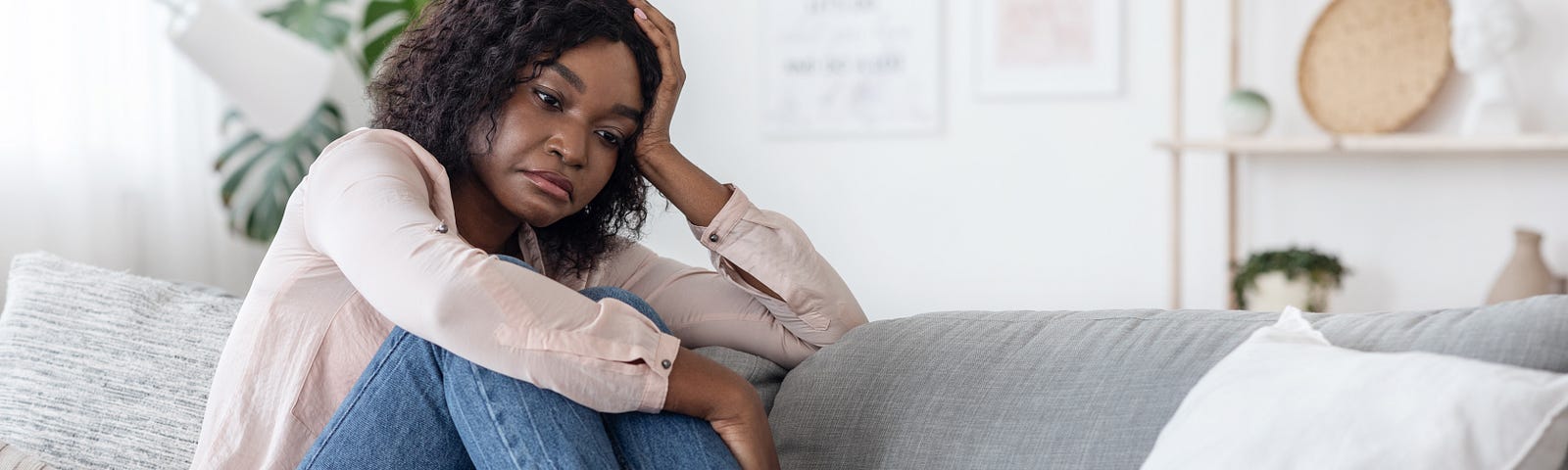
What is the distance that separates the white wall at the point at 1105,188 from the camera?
122 inches

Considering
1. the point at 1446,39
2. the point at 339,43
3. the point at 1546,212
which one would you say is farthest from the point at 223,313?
the point at 1546,212

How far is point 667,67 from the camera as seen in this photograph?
149cm

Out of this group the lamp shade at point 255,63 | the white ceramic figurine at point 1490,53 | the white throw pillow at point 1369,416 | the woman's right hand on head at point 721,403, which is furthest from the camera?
the white ceramic figurine at point 1490,53

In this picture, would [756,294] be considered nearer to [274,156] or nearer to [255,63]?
[255,63]

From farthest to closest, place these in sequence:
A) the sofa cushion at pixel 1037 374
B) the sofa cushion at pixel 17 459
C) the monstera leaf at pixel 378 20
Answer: the monstera leaf at pixel 378 20, the sofa cushion at pixel 17 459, the sofa cushion at pixel 1037 374

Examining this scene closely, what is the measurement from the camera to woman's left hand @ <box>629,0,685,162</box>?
1478mm

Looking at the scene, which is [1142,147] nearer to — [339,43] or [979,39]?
[979,39]

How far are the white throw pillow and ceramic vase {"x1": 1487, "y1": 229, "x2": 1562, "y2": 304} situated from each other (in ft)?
6.98

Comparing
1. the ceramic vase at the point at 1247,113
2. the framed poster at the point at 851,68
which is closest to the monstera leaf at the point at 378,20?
the framed poster at the point at 851,68

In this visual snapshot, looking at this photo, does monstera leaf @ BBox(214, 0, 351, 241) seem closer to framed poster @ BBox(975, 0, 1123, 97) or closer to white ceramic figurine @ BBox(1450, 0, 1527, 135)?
framed poster @ BBox(975, 0, 1123, 97)

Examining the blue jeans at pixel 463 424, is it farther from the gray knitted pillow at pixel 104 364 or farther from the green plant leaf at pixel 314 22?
the green plant leaf at pixel 314 22

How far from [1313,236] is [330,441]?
8.90ft

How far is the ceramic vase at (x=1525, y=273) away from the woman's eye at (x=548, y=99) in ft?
7.52

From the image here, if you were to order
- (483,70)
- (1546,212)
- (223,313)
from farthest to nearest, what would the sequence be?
(1546,212), (223,313), (483,70)
